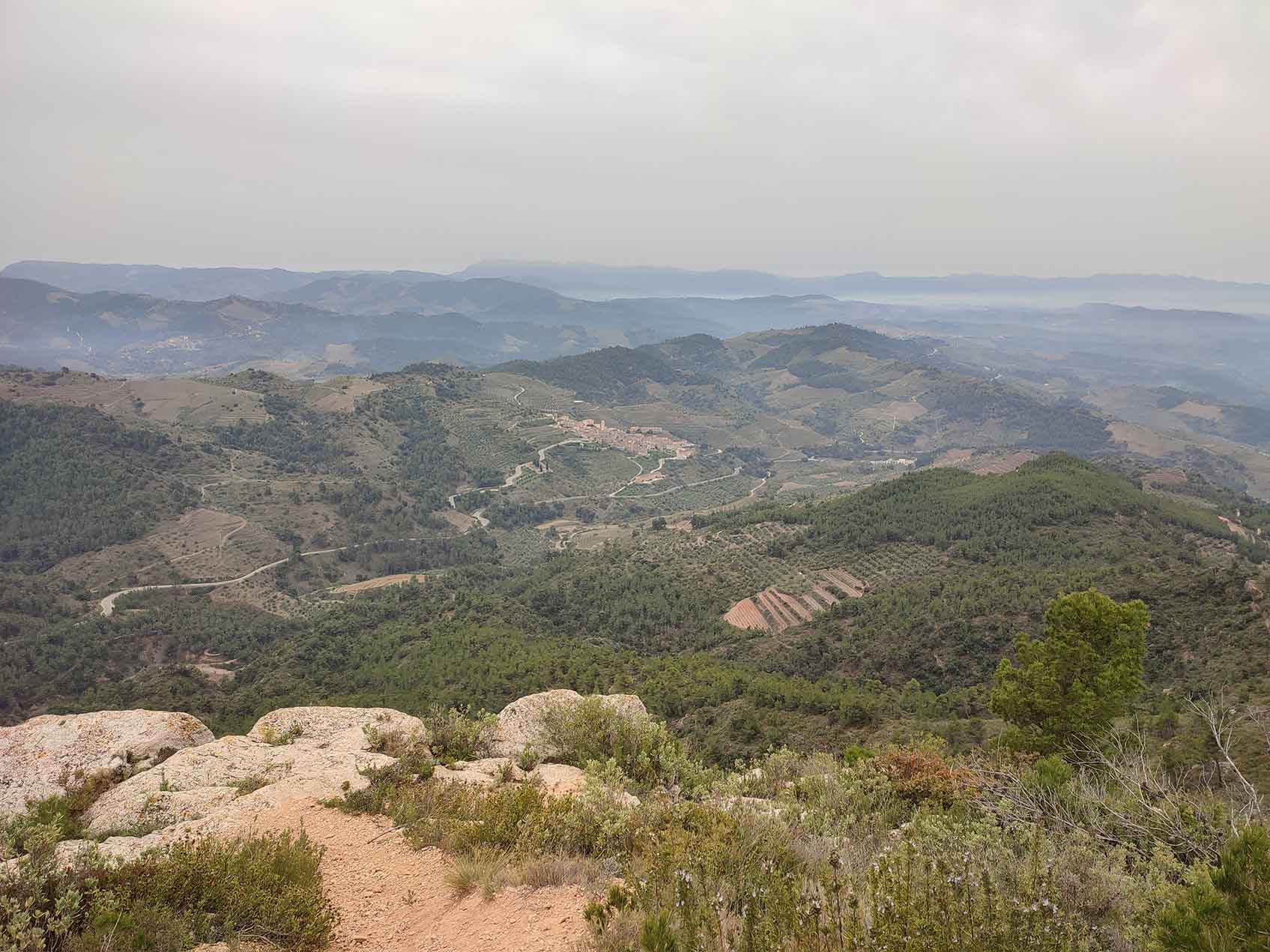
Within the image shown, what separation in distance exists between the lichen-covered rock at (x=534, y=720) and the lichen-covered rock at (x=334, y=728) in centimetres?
265

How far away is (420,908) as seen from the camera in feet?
27.7

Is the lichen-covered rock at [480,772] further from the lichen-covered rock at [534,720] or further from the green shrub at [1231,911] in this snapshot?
the green shrub at [1231,911]

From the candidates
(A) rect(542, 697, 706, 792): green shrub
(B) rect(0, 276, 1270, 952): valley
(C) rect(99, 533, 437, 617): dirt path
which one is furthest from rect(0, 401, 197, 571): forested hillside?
(A) rect(542, 697, 706, 792): green shrub

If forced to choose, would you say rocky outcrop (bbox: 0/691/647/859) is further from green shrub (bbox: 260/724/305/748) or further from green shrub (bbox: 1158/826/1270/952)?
green shrub (bbox: 1158/826/1270/952)

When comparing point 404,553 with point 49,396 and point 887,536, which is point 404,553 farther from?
point 49,396

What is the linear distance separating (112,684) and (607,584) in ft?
168

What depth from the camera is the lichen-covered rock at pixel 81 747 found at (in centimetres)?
1487

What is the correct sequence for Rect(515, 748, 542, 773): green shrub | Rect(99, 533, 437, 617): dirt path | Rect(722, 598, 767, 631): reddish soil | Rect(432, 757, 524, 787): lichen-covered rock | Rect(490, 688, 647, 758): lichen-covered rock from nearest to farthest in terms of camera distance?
Rect(432, 757, 524, 787): lichen-covered rock
Rect(515, 748, 542, 773): green shrub
Rect(490, 688, 647, 758): lichen-covered rock
Rect(722, 598, 767, 631): reddish soil
Rect(99, 533, 437, 617): dirt path

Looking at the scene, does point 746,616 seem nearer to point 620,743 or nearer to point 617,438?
point 620,743

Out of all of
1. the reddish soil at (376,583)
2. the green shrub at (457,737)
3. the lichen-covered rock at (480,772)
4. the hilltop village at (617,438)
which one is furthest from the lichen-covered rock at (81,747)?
the hilltop village at (617,438)

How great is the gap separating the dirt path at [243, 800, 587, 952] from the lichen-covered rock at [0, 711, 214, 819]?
8708mm

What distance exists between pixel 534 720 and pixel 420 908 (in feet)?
40.7

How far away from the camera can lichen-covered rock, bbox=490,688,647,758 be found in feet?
59.3

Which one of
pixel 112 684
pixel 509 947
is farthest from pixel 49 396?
pixel 509 947
